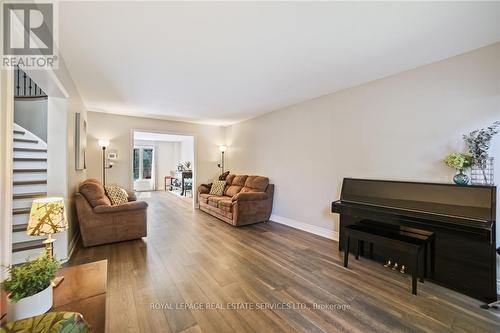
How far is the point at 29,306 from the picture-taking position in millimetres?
974

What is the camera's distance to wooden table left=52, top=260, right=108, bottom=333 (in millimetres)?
1112

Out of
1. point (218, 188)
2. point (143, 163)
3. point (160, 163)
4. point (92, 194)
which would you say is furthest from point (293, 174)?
point (143, 163)

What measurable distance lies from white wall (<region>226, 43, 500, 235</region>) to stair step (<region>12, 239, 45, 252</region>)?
3.95m

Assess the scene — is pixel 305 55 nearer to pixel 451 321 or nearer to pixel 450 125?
pixel 450 125

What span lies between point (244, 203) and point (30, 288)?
351 centimetres

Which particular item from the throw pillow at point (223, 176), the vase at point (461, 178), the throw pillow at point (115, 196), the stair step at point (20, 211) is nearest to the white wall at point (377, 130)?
the vase at point (461, 178)

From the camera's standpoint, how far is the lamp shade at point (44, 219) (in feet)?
4.84

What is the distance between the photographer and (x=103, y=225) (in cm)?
328

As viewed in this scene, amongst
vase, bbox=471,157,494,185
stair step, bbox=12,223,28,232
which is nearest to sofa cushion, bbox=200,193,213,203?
stair step, bbox=12,223,28,232

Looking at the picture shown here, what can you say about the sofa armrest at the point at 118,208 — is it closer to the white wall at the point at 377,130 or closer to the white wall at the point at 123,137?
the white wall at the point at 123,137

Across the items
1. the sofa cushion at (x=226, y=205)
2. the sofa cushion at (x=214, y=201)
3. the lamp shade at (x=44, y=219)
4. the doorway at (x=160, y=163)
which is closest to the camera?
the lamp shade at (x=44, y=219)

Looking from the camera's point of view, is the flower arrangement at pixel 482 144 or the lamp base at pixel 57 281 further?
the flower arrangement at pixel 482 144

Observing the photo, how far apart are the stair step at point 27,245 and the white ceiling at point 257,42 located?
2264 millimetres

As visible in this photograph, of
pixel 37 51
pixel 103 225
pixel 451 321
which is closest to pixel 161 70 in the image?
pixel 37 51
